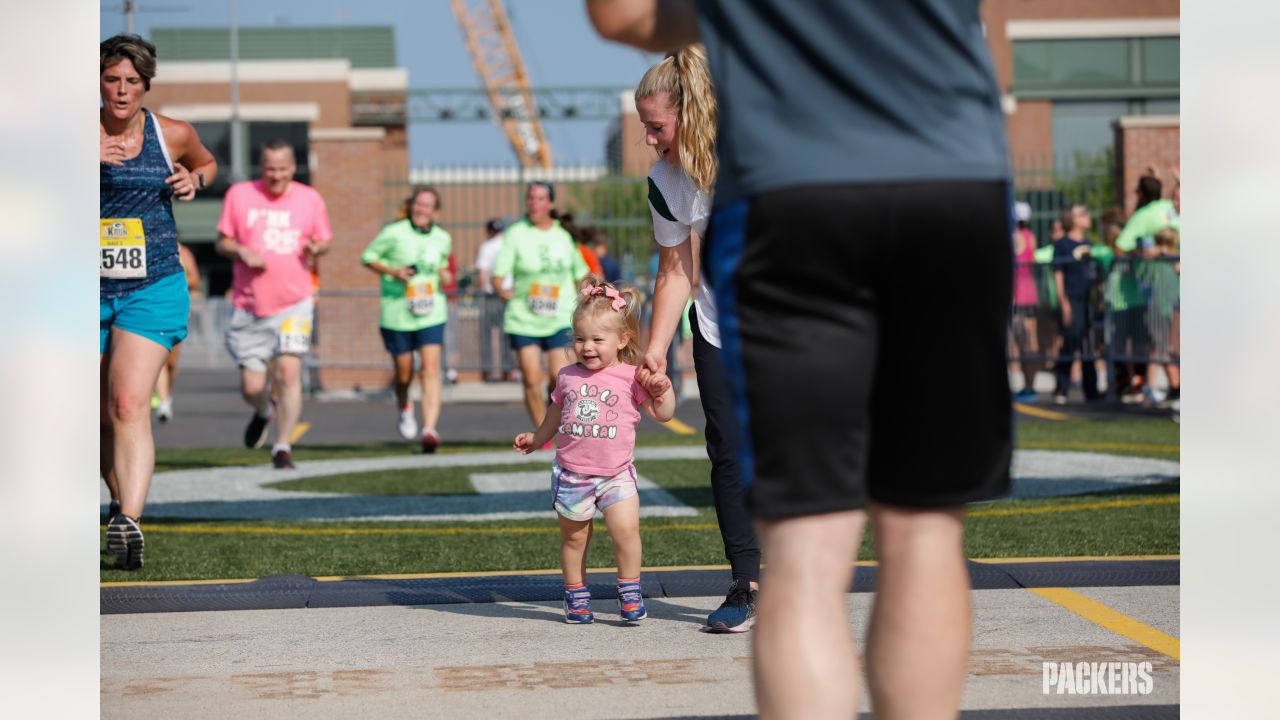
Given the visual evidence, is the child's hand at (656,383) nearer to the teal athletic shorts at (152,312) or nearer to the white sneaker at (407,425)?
the teal athletic shorts at (152,312)

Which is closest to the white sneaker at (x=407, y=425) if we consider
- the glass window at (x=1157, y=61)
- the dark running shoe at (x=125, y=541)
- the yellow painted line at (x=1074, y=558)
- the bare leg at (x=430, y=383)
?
the bare leg at (x=430, y=383)

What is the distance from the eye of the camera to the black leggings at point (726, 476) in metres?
5.31

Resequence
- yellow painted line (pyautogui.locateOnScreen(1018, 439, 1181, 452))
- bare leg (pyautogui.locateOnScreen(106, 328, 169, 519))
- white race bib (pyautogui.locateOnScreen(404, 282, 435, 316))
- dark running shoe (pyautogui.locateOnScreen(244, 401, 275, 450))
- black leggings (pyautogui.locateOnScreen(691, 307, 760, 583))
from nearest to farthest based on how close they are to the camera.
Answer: black leggings (pyautogui.locateOnScreen(691, 307, 760, 583))
bare leg (pyautogui.locateOnScreen(106, 328, 169, 519))
yellow painted line (pyautogui.locateOnScreen(1018, 439, 1181, 452))
dark running shoe (pyautogui.locateOnScreen(244, 401, 275, 450))
white race bib (pyautogui.locateOnScreen(404, 282, 435, 316))

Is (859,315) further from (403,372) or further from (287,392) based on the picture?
(403,372)

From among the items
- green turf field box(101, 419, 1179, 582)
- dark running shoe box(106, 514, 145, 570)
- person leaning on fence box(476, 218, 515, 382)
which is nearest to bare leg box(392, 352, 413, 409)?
green turf field box(101, 419, 1179, 582)

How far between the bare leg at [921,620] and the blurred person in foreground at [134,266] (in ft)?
14.9

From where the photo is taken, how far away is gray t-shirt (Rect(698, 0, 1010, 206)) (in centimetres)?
252

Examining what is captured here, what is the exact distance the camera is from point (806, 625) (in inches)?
97.3

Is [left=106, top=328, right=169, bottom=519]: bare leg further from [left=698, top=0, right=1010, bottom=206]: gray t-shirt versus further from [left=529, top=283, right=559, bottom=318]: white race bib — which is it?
[left=529, top=283, right=559, bottom=318]: white race bib

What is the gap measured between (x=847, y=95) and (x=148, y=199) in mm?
4873

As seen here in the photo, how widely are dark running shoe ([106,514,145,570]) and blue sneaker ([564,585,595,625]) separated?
2046mm

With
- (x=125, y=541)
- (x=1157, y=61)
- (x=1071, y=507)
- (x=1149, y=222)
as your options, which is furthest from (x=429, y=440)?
(x=1157, y=61)
